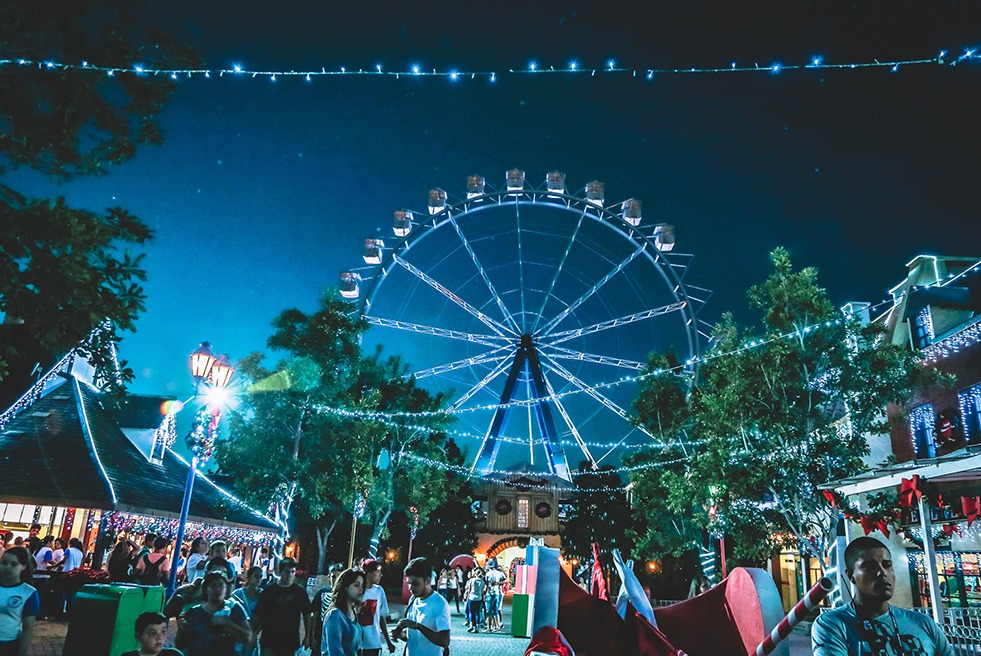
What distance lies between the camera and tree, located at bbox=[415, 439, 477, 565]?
140ft

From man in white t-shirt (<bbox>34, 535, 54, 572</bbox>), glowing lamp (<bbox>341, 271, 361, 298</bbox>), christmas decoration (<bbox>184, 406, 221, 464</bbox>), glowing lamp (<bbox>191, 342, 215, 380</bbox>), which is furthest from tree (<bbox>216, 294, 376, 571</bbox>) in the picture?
glowing lamp (<bbox>191, 342, 215, 380</bbox>)

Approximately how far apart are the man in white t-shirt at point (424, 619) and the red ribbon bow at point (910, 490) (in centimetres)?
826

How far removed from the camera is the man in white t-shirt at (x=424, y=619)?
5594 mm

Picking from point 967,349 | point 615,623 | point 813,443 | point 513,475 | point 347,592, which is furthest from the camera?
point 513,475

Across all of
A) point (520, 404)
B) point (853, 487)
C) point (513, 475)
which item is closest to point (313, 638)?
point (853, 487)

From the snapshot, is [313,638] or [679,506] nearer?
[313,638]

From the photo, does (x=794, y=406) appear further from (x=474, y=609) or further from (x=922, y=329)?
(x=474, y=609)

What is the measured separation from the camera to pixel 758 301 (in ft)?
58.1

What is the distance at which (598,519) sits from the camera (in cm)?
4300

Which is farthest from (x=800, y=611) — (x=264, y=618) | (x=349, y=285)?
(x=349, y=285)

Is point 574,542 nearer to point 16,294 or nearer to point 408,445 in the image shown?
point 408,445

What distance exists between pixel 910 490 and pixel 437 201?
21166 millimetres

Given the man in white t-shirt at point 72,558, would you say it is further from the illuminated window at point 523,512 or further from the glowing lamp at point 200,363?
the illuminated window at point 523,512

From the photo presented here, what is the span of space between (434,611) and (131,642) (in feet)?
11.9
